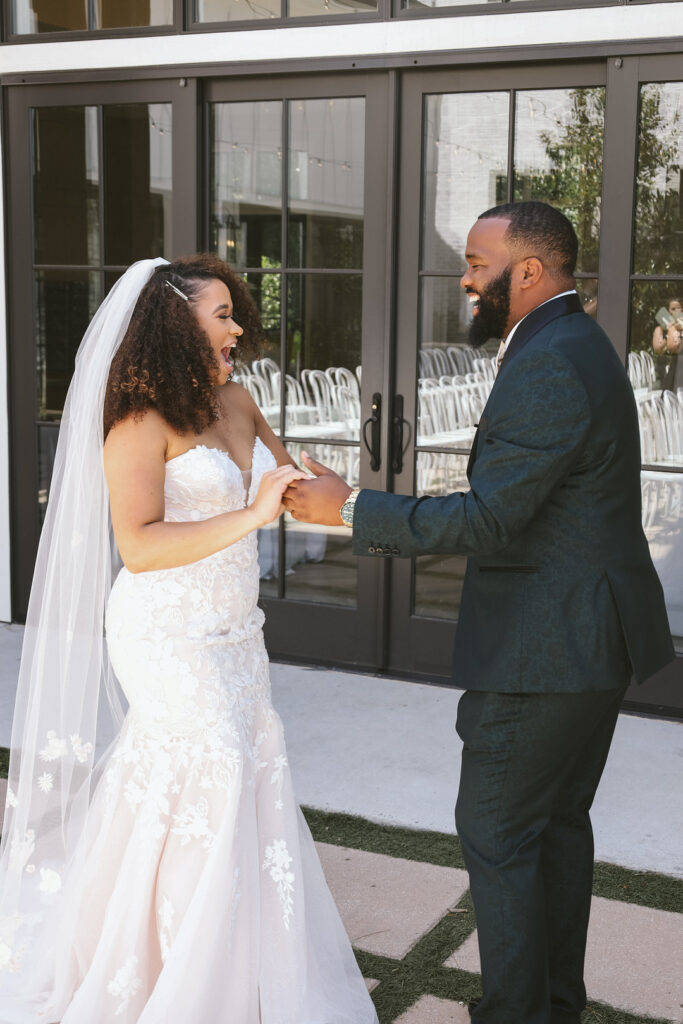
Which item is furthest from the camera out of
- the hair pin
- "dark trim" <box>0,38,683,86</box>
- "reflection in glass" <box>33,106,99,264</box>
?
"reflection in glass" <box>33,106,99,264</box>

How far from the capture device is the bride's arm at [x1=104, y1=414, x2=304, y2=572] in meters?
2.43

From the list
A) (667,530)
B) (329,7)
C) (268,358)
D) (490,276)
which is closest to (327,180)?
(329,7)

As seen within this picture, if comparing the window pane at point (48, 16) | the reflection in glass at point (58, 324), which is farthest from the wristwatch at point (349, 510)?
the window pane at point (48, 16)

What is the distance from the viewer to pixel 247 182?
5172 millimetres

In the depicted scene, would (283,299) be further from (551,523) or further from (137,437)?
(551,523)

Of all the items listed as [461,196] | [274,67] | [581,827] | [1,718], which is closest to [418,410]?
[461,196]

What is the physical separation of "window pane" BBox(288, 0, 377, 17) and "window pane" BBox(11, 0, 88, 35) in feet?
3.49

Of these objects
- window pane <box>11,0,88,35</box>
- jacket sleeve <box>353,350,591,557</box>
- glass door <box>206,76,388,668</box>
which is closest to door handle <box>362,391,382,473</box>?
glass door <box>206,76,388,668</box>

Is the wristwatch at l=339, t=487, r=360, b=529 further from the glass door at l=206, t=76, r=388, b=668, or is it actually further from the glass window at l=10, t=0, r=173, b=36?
the glass window at l=10, t=0, r=173, b=36

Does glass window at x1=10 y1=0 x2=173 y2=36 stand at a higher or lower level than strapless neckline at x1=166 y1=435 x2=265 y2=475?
higher

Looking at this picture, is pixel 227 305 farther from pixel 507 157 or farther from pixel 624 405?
pixel 507 157

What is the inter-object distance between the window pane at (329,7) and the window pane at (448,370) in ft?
3.63

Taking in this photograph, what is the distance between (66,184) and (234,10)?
3.69 ft

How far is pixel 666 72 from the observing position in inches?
171
